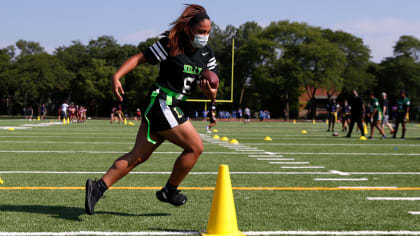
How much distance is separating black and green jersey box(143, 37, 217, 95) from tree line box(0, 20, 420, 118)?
211ft

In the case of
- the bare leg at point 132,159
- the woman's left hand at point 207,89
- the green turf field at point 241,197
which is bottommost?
the green turf field at point 241,197

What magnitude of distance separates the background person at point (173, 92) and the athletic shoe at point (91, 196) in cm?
1

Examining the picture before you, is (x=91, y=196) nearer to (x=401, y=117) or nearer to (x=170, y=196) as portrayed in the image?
(x=170, y=196)

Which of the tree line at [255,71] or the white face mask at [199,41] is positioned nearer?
the white face mask at [199,41]

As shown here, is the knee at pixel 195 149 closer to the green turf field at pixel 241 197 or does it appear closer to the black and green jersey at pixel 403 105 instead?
the green turf field at pixel 241 197

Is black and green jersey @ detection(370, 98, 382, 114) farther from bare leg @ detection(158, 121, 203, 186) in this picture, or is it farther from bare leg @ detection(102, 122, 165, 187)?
bare leg @ detection(102, 122, 165, 187)

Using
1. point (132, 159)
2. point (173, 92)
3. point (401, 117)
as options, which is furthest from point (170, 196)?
point (401, 117)

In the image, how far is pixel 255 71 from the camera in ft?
230

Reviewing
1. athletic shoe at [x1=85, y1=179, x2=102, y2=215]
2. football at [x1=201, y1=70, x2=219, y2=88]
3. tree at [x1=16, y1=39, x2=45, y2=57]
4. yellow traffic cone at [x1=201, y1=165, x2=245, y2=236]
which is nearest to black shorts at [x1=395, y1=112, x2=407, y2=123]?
football at [x1=201, y1=70, x2=219, y2=88]

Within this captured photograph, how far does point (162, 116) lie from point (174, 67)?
1.47ft

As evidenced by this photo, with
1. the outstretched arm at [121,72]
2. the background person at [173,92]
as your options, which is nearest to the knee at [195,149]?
the background person at [173,92]

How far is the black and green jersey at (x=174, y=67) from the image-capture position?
14.2 ft

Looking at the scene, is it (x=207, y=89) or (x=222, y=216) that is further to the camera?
(x=207, y=89)

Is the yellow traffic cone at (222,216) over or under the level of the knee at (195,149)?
under
